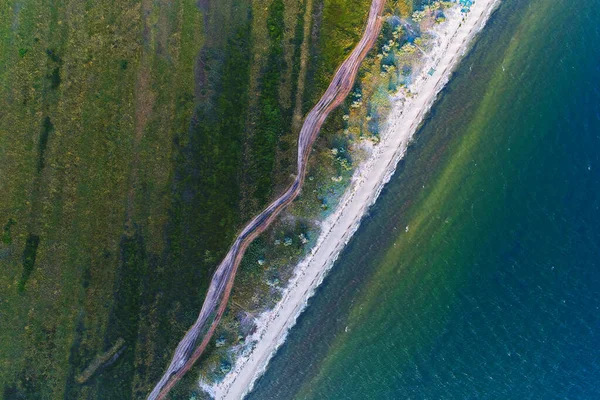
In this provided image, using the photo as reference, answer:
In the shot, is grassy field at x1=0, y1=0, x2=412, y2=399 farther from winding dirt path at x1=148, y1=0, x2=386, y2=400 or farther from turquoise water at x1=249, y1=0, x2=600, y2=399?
turquoise water at x1=249, y1=0, x2=600, y2=399

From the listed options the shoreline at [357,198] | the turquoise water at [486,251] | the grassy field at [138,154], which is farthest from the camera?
the turquoise water at [486,251]

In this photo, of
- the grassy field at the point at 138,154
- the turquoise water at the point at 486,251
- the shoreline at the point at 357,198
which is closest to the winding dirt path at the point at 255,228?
the grassy field at the point at 138,154

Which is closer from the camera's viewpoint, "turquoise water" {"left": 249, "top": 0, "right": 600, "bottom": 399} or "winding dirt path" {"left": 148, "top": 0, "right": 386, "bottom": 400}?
"winding dirt path" {"left": 148, "top": 0, "right": 386, "bottom": 400}

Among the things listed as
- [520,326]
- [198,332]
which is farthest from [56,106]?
[520,326]

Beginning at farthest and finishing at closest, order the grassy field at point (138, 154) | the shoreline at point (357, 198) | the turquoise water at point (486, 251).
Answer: the turquoise water at point (486, 251), the shoreline at point (357, 198), the grassy field at point (138, 154)

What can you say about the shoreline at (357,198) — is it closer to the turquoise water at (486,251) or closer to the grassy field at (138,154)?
the turquoise water at (486,251)

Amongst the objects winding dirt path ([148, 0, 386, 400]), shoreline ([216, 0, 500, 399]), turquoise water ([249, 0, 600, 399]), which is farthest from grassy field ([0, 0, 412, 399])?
turquoise water ([249, 0, 600, 399])
